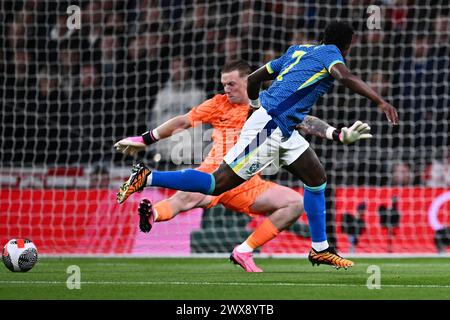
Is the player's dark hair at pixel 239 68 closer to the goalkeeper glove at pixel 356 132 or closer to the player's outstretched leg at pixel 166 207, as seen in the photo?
the player's outstretched leg at pixel 166 207

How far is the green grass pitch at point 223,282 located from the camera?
552cm

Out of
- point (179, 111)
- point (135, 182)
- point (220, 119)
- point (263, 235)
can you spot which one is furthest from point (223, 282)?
point (179, 111)

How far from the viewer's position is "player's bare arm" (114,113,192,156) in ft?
23.9

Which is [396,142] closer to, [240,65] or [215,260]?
[215,260]

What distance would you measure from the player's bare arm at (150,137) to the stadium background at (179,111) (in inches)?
124

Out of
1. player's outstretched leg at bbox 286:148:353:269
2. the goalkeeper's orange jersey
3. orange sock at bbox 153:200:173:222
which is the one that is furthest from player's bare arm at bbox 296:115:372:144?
orange sock at bbox 153:200:173:222

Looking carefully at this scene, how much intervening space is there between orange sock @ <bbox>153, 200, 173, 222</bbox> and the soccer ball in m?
1.08

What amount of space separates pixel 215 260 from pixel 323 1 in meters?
5.52

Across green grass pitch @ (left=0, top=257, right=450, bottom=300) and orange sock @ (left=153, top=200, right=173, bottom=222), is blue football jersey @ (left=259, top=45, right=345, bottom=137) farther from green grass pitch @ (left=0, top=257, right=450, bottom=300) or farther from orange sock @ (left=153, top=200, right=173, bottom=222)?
orange sock @ (left=153, top=200, right=173, bottom=222)

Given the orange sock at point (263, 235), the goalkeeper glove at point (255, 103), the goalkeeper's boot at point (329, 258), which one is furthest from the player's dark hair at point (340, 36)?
the orange sock at point (263, 235)

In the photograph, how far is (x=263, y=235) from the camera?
7801mm
